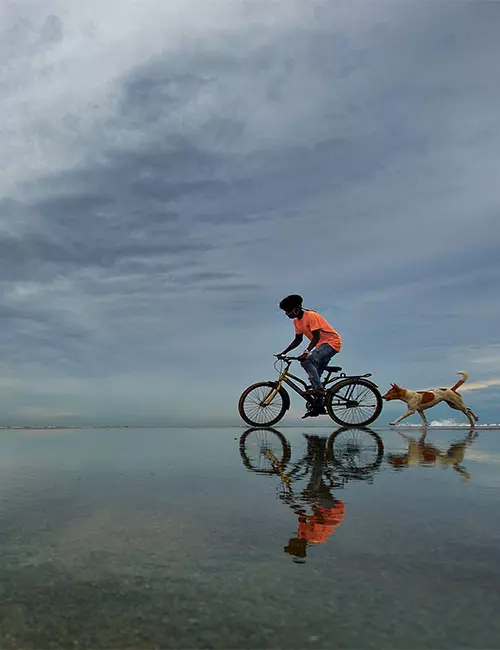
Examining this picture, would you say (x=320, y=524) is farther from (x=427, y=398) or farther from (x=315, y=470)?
(x=427, y=398)

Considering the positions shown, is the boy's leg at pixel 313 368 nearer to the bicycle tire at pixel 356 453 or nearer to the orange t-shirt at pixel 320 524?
the bicycle tire at pixel 356 453

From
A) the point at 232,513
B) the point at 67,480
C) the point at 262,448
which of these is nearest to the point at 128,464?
the point at 67,480

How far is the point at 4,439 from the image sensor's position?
8969 mm

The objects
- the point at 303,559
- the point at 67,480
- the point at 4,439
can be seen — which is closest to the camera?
the point at 303,559

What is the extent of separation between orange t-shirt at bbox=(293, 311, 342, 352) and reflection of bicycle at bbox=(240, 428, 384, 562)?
3105 mm

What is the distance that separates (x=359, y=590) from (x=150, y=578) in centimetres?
89

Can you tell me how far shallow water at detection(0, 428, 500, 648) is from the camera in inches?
68.9

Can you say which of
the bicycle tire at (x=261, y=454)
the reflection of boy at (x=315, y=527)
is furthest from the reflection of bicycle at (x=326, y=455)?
the reflection of boy at (x=315, y=527)

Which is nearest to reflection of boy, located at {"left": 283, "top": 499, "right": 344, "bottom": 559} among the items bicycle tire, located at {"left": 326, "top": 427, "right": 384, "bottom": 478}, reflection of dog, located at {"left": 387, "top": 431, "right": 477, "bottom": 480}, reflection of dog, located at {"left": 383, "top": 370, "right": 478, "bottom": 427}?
bicycle tire, located at {"left": 326, "top": 427, "right": 384, "bottom": 478}

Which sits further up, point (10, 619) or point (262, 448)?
point (262, 448)

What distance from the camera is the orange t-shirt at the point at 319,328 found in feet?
40.2

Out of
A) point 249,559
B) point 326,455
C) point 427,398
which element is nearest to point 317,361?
point 427,398

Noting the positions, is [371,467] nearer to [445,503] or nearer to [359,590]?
[445,503]

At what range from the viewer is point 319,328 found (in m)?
12.3
